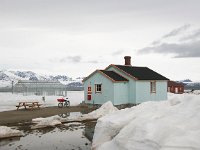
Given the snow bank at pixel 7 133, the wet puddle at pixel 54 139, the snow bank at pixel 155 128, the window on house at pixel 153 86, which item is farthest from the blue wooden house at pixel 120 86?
the snow bank at pixel 155 128

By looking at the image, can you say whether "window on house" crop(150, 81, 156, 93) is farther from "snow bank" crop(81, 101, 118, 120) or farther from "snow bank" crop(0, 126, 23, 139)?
"snow bank" crop(0, 126, 23, 139)

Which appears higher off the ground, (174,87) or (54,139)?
(174,87)

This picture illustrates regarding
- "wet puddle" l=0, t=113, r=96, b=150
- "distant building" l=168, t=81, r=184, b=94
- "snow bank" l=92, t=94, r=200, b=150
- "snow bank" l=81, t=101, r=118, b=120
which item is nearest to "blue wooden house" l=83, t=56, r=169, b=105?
"snow bank" l=81, t=101, r=118, b=120

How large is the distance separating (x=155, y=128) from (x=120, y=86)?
924 inches

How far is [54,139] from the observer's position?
16.5 metres

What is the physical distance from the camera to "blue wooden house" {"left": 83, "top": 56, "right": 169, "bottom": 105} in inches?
1321

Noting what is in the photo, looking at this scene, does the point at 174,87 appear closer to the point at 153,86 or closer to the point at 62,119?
the point at 153,86

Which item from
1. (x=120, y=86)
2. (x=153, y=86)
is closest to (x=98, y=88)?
(x=120, y=86)

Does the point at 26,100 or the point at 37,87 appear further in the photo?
the point at 37,87

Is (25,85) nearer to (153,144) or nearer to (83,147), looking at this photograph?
(83,147)

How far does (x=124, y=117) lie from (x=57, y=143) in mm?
4091

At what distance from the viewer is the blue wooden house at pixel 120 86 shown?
3356cm

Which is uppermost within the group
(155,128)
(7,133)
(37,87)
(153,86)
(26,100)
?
(153,86)

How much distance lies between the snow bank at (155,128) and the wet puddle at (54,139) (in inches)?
88.0
